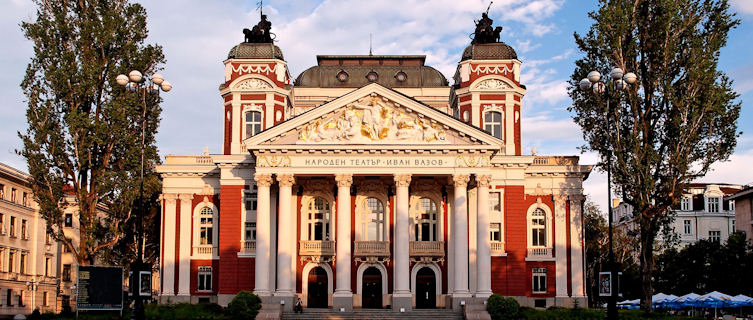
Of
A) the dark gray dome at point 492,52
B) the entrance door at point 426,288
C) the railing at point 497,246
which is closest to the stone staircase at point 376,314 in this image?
the entrance door at point 426,288

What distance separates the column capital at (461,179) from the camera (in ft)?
184

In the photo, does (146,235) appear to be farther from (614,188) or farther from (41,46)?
(614,188)

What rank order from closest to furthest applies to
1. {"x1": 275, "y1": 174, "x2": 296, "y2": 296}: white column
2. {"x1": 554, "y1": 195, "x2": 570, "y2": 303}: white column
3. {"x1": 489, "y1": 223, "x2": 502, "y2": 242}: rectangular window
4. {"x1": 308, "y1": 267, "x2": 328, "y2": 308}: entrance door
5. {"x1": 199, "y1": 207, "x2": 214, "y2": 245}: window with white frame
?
1. {"x1": 275, "y1": 174, "x2": 296, "y2": 296}: white column
2. {"x1": 308, "y1": 267, "x2": 328, "y2": 308}: entrance door
3. {"x1": 489, "y1": 223, "x2": 502, "y2": 242}: rectangular window
4. {"x1": 554, "y1": 195, "x2": 570, "y2": 303}: white column
5. {"x1": 199, "y1": 207, "x2": 214, "y2": 245}: window with white frame

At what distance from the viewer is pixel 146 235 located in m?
72.1

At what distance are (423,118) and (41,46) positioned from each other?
2407cm

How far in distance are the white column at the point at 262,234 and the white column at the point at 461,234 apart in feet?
38.5

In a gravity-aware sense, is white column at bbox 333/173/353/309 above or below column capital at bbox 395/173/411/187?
below

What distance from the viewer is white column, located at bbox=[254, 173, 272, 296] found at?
56094 mm

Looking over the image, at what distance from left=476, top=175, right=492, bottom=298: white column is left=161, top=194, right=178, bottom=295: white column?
21311mm

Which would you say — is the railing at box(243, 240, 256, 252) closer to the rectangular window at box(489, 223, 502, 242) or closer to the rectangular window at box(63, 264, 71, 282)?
the rectangular window at box(489, 223, 502, 242)

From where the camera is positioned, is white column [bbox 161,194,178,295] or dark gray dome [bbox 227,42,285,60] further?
dark gray dome [bbox 227,42,285,60]

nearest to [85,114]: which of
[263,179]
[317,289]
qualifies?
[263,179]

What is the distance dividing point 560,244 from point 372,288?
526 inches

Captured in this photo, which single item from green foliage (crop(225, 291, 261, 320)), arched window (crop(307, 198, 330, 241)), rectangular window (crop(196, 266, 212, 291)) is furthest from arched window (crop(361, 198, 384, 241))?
rectangular window (crop(196, 266, 212, 291))
